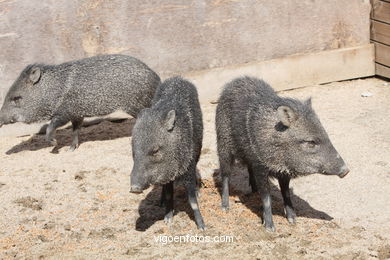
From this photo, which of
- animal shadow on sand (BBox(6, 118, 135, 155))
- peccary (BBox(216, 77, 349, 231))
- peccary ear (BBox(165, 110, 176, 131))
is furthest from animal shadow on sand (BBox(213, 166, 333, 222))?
animal shadow on sand (BBox(6, 118, 135, 155))

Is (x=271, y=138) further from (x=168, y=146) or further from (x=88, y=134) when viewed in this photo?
(x=88, y=134)

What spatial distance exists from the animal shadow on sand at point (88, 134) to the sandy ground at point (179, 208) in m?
0.06

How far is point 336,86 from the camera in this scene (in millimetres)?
8906

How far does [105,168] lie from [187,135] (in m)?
1.82

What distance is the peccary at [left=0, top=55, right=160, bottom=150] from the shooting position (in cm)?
747

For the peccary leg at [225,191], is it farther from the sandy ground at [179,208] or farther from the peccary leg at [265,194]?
the peccary leg at [265,194]

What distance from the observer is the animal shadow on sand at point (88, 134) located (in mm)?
7773

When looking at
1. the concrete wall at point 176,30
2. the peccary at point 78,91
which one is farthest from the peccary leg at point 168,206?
the concrete wall at point 176,30

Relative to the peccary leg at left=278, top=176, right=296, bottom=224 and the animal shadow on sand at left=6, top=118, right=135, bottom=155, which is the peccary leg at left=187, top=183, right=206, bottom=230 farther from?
the animal shadow on sand at left=6, top=118, right=135, bottom=155

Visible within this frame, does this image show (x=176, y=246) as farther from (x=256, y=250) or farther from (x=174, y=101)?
(x=174, y=101)

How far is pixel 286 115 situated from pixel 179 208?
1.51 metres

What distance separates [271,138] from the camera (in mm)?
5055

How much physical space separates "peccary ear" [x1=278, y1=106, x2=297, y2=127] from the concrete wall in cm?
373

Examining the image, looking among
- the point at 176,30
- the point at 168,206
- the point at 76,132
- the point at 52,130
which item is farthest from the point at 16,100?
the point at 168,206
